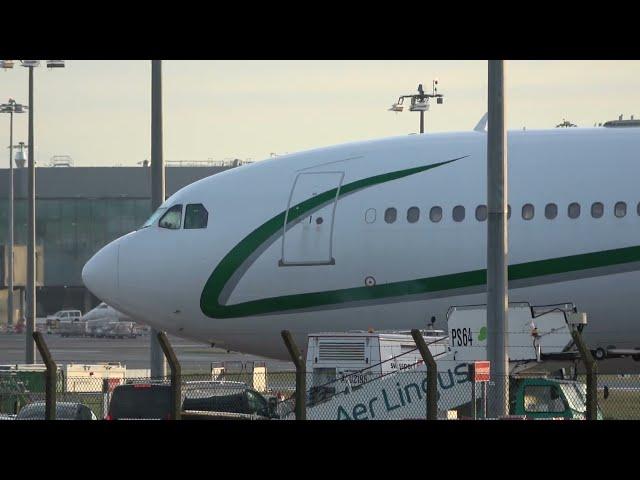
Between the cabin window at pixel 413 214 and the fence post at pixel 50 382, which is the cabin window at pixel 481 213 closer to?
the cabin window at pixel 413 214

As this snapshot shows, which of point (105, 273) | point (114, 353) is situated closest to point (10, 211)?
point (114, 353)

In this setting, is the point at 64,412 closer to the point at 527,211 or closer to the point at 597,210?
the point at 527,211

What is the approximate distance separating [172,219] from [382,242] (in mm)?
3765

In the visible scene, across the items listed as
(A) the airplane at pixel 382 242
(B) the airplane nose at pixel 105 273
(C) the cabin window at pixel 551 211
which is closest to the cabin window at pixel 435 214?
(A) the airplane at pixel 382 242

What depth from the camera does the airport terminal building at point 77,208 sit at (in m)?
96.8

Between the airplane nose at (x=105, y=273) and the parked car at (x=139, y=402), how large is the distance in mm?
3638

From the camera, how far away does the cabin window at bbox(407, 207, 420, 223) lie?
23.2m

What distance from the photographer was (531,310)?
71.2ft

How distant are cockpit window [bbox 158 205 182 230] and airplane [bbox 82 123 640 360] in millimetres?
24

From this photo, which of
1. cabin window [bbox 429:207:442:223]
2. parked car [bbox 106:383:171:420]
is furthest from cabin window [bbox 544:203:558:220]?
parked car [bbox 106:383:171:420]

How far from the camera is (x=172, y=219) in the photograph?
2470cm

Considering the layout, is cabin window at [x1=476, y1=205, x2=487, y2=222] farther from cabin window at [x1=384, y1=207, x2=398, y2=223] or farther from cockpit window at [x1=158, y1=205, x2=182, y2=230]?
cockpit window at [x1=158, y1=205, x2=182, y2=230]
